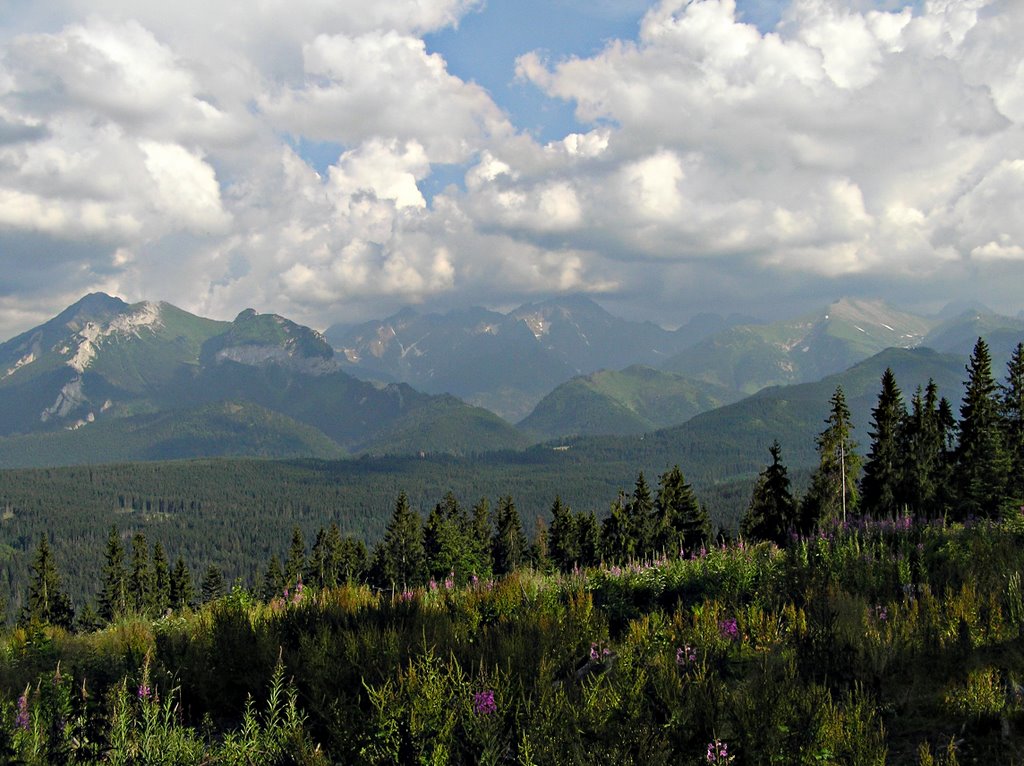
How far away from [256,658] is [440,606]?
234 centimetres

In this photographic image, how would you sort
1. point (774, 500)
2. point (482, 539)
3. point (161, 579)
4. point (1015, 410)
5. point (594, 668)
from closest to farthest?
1. point (594, 668)
2. point (1015, 410)
3. point (774, 500)
4. point (161, 579)
5. point (482, 539)

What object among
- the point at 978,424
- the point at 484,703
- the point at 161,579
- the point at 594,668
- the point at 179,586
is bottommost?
the point at 179,586

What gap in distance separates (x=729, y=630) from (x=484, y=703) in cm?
298

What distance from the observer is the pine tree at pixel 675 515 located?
222ft

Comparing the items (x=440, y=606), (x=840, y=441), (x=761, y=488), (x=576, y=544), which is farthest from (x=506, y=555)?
(x=440, y=606)

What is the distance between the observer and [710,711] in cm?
438

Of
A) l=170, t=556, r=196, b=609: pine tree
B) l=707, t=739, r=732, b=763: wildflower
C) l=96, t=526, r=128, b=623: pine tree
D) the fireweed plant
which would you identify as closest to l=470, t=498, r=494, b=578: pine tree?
l=170, t=556, r=196, b=609: pine tree

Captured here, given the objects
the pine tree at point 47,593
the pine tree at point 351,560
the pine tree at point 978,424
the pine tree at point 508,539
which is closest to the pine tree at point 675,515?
the pine tree at point 508,539

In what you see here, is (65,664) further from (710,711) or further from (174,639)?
(710,711)

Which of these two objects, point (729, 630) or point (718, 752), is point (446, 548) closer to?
point (729, 630)

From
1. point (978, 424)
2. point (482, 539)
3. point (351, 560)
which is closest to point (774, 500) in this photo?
point (978, 424)

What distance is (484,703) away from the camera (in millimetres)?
4645

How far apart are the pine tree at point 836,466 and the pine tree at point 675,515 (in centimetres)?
1283

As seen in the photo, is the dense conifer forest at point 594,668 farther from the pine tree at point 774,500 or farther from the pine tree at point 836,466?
the pine tree at point 774,500
